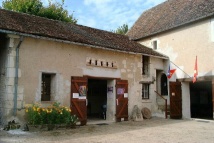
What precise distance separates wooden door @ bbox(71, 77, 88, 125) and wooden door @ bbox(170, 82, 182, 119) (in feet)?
18.3

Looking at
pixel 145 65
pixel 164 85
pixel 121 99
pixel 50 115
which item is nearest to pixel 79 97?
pixel 50 115

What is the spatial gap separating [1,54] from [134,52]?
21.8 feet

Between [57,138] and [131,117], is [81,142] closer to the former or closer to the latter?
[57,138]

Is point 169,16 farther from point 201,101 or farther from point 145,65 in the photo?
point 201,101

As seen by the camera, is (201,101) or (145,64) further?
(201,101)

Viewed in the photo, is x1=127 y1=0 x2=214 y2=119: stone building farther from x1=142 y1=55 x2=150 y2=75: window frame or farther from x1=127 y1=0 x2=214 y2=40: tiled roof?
x1=142 y1=55 x2=150 y2=75: window frame

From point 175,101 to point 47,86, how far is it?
752 cm

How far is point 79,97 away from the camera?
10961 millimetres

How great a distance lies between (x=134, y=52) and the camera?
1319cm

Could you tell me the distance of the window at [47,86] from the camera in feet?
33.9

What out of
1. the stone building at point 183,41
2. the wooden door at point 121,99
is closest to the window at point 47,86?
the wooden door at point 121,99

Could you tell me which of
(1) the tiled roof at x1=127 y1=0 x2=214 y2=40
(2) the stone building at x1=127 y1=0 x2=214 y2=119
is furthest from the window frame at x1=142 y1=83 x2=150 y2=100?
(1) the tiled roof at x1=127 y1=0 x2=214 y2=40

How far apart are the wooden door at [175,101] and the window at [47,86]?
278 inches

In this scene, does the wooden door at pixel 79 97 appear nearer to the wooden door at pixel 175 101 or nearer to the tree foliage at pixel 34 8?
the wooden door at pixel 175 101
